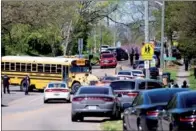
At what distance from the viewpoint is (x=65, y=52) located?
79938 mm

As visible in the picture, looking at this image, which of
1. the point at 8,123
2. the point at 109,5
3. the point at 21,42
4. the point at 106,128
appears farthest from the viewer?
the point at 109,5

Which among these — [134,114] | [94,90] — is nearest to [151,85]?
[94,90]

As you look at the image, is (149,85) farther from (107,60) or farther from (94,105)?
(107,60)

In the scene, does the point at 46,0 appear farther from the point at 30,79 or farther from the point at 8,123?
the point at 8,123

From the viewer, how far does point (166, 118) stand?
1578cm

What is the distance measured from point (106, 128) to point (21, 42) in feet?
188

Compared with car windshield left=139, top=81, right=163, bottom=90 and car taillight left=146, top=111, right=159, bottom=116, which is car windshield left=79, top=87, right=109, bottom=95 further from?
car taillight left=146, top=111, right=159, bottom=116

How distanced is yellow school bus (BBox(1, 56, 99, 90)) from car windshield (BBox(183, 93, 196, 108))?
3308 centimetres

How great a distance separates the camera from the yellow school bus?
4997 cm

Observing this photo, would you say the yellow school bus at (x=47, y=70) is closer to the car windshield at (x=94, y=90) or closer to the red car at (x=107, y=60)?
the car windshield at (x=94, y=90)

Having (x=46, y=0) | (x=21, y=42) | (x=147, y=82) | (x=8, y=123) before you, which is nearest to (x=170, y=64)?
(x=21, y=42)

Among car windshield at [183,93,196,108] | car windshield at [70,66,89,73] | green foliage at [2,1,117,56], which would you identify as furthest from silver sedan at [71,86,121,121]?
green foliage at [2,1,117,56]

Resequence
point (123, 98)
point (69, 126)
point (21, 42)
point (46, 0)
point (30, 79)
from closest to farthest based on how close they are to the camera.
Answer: point (69, 126)
point (123, 98)
point (30, 79)
point (46, 0)
point (21, 42)

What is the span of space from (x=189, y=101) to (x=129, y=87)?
46.2 ft
